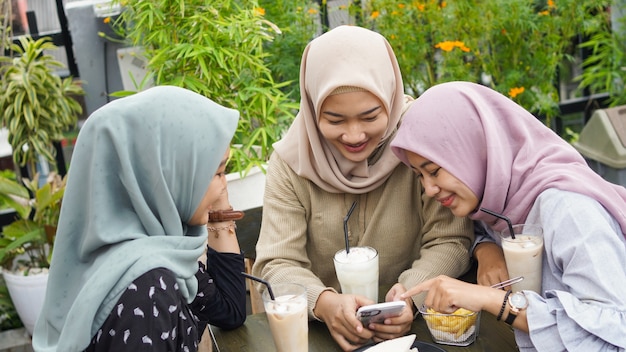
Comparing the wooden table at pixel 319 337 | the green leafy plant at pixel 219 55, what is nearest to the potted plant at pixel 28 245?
the green leafy plant at pixel 219 55

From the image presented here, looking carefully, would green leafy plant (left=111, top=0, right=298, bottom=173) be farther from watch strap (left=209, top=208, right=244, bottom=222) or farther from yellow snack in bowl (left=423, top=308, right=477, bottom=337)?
yellow snack in bowl (left=423, top=308, right=477, bottom=337)

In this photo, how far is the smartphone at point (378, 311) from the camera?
5.12ft

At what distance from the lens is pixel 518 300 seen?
1.46m

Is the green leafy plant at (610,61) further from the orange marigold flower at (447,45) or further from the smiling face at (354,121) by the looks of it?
the smiling face at (354,121)

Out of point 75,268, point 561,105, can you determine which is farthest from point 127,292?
point 561,105

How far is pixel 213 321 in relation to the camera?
5.67 ft

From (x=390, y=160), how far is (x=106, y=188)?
0.88 meters

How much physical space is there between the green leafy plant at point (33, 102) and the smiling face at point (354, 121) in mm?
2507

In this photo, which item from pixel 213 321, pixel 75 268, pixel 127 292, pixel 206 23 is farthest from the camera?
pixel 206 23

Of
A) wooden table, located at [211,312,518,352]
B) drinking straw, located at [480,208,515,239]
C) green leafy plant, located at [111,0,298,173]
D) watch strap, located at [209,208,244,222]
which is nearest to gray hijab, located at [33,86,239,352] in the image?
wooden table, located at [211,312,518,352]

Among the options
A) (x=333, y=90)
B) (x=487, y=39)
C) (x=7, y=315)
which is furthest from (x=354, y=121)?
(x=7, y=315)

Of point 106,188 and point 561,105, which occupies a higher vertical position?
point 106,188

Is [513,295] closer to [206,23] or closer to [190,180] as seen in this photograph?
[190,180]

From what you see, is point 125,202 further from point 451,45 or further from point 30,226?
point 451,45
